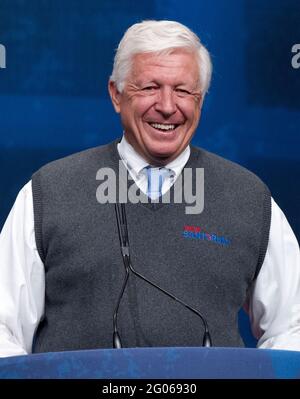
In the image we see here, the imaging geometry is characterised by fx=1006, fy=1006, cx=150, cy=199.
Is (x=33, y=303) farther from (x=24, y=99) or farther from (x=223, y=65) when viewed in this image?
(x=223, y=65)

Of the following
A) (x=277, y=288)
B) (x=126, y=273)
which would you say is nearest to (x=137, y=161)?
(x=126, y=273)

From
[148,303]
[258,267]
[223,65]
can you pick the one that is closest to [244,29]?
[223,65]

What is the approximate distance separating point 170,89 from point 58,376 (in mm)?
945

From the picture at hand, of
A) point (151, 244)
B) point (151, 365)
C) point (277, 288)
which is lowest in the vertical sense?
point (277, 288)

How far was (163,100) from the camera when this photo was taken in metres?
2.01

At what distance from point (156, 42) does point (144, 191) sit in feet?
1.01

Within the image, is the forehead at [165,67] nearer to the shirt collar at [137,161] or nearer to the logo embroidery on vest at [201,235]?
the shirt collar at [137,161]

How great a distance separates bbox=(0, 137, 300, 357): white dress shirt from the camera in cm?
196

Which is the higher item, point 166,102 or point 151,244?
point 166,102

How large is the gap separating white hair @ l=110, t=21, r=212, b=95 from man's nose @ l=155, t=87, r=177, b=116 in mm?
80

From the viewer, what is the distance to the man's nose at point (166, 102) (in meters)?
2.00
